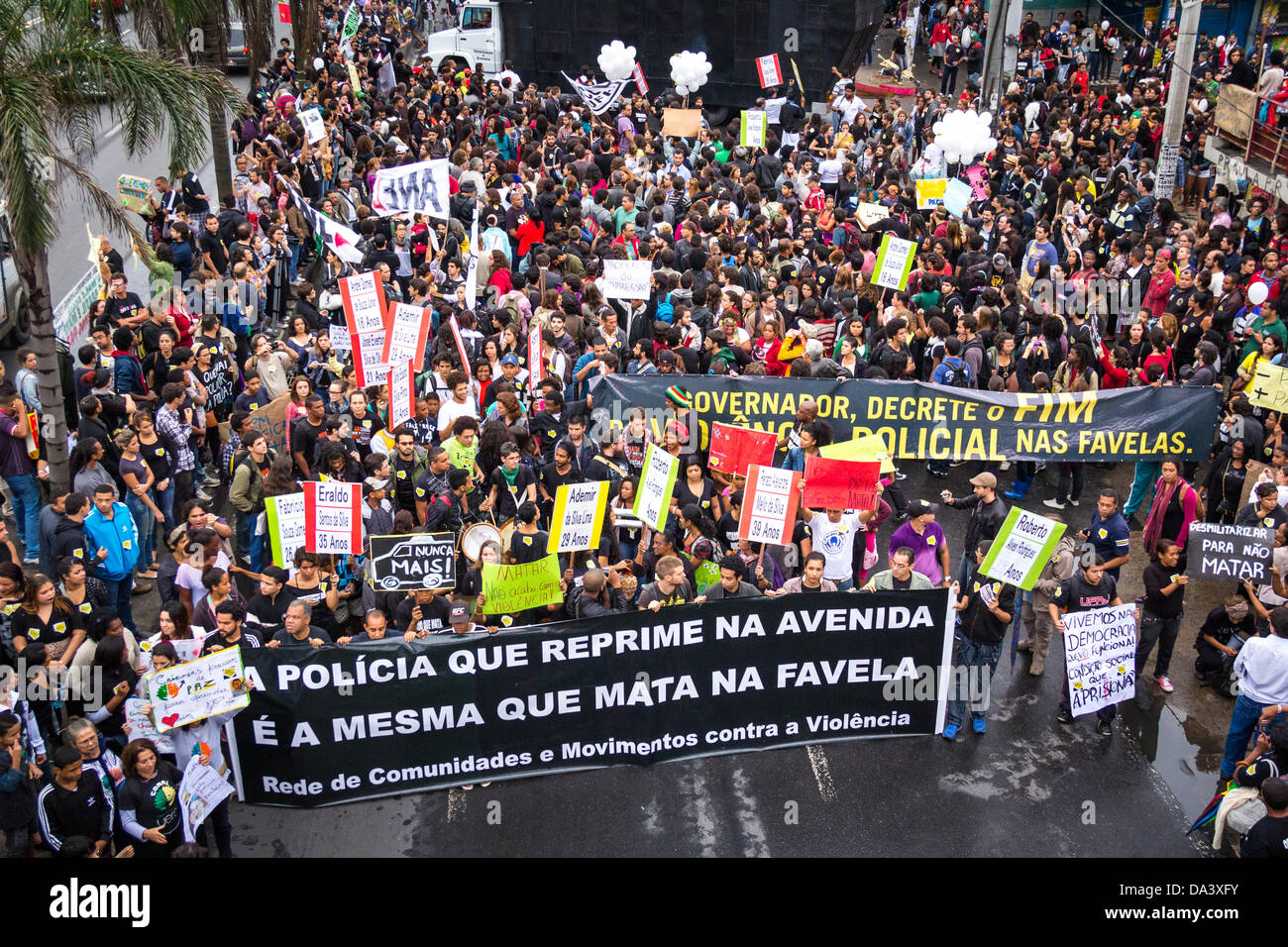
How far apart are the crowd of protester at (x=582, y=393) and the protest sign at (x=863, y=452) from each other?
9.7 inches

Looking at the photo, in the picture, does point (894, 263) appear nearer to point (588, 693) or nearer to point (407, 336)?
point (407, 336)

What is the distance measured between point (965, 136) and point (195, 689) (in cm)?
1712

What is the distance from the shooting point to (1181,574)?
1030cm

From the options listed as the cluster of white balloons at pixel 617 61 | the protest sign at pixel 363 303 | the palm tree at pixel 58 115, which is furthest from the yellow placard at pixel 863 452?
the cluster of white balloons at pixel 617 61

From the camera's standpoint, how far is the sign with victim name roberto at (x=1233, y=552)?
10.2 m

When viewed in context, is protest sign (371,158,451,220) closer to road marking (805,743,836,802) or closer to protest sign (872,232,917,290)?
protest sign (872,232,917,290)

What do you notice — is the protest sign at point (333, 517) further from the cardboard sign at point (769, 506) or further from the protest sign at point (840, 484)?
the protest sign at point (840, 484)

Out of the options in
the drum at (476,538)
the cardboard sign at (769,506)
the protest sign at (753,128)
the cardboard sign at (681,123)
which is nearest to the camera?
the drum at (476,538)

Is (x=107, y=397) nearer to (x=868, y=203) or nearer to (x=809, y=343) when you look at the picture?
(x=809, y=343)

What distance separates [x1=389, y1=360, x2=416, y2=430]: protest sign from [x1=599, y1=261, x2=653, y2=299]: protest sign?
3.20 meters

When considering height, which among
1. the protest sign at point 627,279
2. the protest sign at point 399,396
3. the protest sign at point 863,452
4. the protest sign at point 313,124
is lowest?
the protest sign at point 863,452

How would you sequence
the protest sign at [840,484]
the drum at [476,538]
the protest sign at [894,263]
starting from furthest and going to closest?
the protest sign at [894,263], the protest sign at [840,484], the drum at [476,538]

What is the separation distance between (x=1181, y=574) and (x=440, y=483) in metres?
6.13

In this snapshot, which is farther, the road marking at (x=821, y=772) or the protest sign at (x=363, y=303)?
the protest sign at (x=363, y=303)
